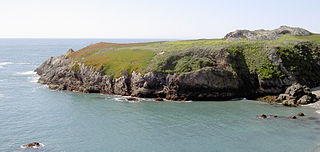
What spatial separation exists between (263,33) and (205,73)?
48.2 meters

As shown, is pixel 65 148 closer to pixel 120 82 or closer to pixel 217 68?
pixel 120 82

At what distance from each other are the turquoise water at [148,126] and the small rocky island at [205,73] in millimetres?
5354

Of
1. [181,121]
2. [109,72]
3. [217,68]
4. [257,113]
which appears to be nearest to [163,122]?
[181,121]

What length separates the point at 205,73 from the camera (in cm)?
7475

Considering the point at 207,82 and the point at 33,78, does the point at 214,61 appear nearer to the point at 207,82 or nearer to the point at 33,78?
the point at 207,82

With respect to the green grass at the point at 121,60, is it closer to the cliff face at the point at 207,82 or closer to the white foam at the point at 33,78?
the cliff face at the point at 207,82

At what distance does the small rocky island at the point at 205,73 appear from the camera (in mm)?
74000

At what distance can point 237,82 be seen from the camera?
75.6 metres

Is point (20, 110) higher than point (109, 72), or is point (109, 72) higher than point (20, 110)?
point (109, 72)

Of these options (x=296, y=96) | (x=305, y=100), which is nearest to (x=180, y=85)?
(x=296, y=96)

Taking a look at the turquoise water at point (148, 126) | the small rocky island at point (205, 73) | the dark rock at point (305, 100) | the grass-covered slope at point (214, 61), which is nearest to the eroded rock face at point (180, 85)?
the small rocky island at point (205, 73)

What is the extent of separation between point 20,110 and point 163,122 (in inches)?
1216

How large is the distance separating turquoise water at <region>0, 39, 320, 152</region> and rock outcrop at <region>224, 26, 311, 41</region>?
42170mm

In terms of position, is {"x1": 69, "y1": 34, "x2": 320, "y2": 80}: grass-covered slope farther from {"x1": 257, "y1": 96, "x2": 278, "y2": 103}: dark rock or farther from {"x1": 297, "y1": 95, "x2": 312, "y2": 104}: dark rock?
{"x1": 297, "y1": 95, "x2": 312, "y2": 104}: dark rock
